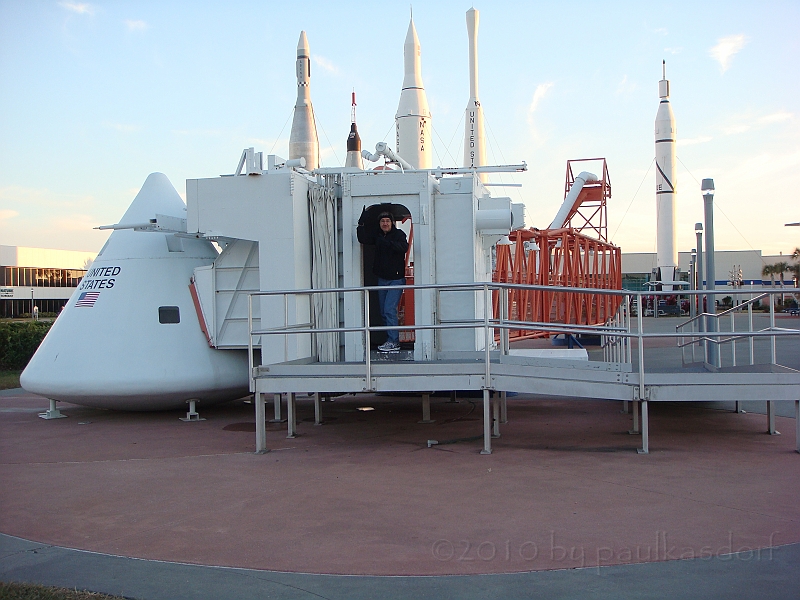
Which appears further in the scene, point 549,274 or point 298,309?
point 549,274

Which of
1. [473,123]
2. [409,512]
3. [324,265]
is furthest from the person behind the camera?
[473,123]

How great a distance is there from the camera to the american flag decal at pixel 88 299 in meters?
12.0

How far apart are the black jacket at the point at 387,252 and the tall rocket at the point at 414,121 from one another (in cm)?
1449

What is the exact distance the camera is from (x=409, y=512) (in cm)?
630

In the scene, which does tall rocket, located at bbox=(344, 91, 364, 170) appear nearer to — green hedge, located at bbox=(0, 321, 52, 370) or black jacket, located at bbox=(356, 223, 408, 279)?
black jacket, located at bbox=(356, 223, 408, 279)

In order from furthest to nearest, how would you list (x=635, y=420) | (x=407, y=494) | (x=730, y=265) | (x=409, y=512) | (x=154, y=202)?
1. (x=730, y=265)
2. (x=154, y=202)
3. (x=635, y=420)
4. (x=407, y=494)
5. (x=409, y=512)

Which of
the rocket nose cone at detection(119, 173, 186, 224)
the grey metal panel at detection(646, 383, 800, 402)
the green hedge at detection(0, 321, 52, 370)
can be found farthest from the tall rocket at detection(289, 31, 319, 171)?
the grey metal panel at detection(646, 383, 800, 402)

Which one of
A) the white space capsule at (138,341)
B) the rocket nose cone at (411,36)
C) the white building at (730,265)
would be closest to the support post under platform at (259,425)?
the white space capsule at (138,341)

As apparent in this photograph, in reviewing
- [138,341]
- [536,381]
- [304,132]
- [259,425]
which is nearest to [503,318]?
[536,381]

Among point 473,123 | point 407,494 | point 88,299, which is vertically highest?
point 473,123

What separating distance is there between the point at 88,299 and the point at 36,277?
5051 cm

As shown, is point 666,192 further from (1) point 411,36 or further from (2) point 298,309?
(2) point 298,309

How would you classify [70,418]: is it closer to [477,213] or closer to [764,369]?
[477,213]

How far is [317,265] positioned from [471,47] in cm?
2890
